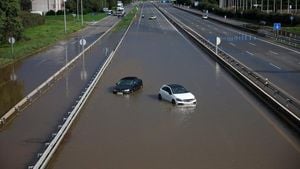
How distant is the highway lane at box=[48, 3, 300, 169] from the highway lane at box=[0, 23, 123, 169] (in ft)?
4.15

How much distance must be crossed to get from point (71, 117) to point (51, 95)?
9439 mm

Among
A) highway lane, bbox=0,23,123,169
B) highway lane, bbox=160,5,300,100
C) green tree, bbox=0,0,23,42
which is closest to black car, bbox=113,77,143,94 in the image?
highway lane, bbox=0,23,123,169

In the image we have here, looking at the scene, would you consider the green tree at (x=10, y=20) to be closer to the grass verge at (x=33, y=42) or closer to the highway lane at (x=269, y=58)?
the grass verge at (x=33, y=42)

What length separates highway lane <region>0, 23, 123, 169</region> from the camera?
25.0 metres

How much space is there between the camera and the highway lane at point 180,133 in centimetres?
2372

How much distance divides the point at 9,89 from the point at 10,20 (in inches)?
1441

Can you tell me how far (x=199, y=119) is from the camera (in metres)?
31.4

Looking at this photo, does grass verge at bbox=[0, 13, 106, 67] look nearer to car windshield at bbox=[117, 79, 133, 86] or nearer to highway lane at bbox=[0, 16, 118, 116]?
highway lane at bbox=[0, 16, 118, 116]

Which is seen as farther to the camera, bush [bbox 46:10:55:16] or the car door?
bush [bbox 46:10:55:16]

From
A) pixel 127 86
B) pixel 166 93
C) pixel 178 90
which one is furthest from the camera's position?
pixel 127 86

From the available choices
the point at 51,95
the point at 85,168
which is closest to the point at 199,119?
the point at 85,168

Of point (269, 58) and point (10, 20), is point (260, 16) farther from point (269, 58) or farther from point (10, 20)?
point (269, 58)

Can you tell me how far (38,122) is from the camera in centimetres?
3152

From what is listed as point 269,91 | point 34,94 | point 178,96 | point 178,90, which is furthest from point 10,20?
point 269,91
